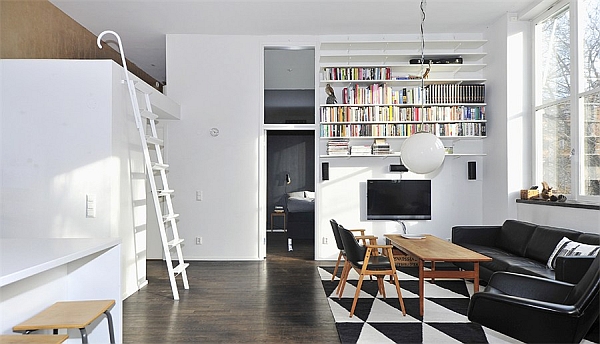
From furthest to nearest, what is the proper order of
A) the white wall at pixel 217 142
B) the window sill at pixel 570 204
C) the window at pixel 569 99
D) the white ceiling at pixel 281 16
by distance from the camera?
1. the white wall at pixel 217 142
2. the white ceiling at pixel 281 16
3. the window at pixel 569 99
4. the window sill at pixel 570 204

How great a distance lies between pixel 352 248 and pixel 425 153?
3.66 feet

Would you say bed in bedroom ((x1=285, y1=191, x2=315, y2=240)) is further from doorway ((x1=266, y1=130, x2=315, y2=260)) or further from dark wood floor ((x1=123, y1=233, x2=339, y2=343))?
dark wood floor ((x1=123, y1=233, x2=339, y2=343))

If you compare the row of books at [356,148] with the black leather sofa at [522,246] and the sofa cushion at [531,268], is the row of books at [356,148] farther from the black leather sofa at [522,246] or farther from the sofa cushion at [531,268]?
the sofa cushion at [531,268]

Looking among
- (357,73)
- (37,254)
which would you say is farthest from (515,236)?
(37,254)

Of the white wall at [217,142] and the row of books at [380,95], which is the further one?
the white wall at [217,142]

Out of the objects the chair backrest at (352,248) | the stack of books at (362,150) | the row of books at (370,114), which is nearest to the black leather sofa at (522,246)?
the chair backrest at (352,248)

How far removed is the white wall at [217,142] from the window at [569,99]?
382cm

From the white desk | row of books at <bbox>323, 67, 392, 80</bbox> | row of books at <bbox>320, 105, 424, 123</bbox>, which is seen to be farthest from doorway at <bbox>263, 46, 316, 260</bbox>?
the white desk

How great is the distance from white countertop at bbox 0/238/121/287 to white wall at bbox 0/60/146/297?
161cm

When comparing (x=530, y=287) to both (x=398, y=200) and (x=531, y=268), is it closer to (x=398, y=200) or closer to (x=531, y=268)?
(x=531, y=268)

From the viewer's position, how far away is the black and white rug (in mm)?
3467

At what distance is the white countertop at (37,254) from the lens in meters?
1.88

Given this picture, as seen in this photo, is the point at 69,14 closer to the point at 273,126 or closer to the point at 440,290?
the point at 273,126

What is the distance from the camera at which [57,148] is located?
170 inches
